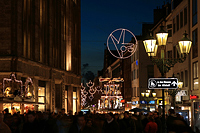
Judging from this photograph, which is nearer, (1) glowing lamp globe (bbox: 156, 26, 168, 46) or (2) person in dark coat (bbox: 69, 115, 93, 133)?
(2) person in dark coat (bbox: 69, 115, 93, 133)

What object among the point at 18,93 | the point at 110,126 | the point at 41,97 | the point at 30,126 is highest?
the point at 18,93

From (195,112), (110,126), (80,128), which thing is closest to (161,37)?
(110,126)

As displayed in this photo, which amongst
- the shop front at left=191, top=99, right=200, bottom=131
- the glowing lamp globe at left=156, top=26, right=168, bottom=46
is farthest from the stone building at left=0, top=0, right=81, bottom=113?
the shop front at left=191, top=99, right=200, bottom=131

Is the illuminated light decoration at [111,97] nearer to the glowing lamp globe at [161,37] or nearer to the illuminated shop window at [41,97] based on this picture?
the illuminated shop window at [41,97]

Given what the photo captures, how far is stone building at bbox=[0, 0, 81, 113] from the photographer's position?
3030 cm

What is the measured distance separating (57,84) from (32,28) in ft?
34.7

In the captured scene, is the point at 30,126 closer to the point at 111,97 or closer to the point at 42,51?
the point at 42,51

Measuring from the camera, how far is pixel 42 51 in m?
37.8

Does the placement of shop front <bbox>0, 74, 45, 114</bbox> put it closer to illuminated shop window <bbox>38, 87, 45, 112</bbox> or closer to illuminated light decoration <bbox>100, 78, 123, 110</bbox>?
illuminated shop window <bbox>38, 87, 45, 112</bbox>

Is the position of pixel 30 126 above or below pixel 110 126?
above

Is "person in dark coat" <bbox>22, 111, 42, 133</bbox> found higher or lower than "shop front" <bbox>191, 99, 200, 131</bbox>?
higher

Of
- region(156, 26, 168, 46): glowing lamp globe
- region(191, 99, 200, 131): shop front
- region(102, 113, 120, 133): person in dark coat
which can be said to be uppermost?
region(156, 26, 168, 46): glowing lamp globe

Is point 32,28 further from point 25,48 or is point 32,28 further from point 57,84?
point 57,84

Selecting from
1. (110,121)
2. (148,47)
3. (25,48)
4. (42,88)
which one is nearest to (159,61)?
(148,47)
